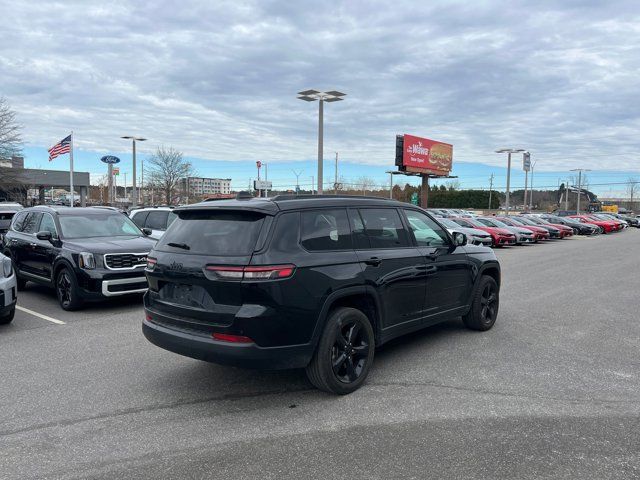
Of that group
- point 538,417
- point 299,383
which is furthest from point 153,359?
point 538,417

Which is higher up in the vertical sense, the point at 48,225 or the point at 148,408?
the point at 48,225

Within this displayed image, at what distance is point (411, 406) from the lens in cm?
441

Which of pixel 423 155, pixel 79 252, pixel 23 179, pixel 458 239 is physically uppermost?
pixel 423 155

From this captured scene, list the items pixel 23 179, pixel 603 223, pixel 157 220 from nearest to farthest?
pixel 157 220, pixel 23 179, pixel 603 223

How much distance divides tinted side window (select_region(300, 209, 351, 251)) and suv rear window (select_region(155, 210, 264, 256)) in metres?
0.42

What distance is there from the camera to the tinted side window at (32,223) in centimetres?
1012

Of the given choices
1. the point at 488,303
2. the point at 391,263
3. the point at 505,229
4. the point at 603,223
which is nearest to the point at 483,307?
the point at 488,303

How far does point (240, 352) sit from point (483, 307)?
3867 millimetres

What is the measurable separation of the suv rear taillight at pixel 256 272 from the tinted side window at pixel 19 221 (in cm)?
822

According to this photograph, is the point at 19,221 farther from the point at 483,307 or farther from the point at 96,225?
the point at 483,307

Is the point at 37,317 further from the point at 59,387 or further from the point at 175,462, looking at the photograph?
the point at 175,462

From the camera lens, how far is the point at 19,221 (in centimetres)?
1082

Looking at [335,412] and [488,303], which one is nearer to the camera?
[335,412]

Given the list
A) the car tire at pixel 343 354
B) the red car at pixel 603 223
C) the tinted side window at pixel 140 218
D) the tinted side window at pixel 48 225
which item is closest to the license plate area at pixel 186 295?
the car tire at pixel 343 354
